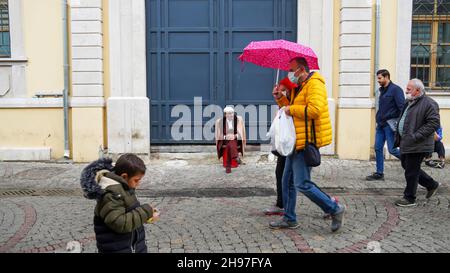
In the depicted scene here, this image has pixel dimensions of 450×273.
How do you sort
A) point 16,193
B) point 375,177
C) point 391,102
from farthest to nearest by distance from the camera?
point 375,177
point 391,102
point 16,193

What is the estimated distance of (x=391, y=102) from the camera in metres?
7.22

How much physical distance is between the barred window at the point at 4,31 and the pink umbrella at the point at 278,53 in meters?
6.64

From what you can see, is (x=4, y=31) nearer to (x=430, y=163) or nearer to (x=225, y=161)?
(x=225, y=161)

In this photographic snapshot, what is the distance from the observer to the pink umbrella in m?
4.82

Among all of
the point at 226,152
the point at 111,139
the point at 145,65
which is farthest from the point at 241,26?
the point at 111,139

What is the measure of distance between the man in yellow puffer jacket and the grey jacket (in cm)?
160

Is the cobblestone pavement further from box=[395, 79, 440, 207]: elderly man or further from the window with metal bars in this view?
the window with metal bars

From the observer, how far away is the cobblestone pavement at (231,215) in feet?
15.1

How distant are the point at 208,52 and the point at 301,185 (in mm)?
5625

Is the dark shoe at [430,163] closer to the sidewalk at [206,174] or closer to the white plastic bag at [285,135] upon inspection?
the sidewalk at [206,174]

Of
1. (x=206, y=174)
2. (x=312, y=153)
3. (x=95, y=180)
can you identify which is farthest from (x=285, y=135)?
(x=206, y=174)

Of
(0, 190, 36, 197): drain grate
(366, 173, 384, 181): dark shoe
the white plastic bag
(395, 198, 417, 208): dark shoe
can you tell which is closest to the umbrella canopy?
the white plastic bag

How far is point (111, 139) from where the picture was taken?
31.0ft

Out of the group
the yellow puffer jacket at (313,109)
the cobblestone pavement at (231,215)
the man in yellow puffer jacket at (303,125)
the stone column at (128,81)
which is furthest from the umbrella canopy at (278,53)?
the stone column at (128,81)
